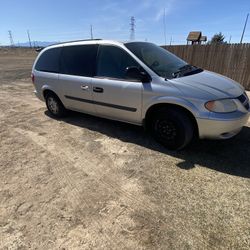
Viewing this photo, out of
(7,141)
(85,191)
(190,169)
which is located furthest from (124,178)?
(7,141)

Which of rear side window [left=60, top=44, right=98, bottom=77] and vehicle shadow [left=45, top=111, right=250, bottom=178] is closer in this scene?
vehicle shadow [left=45, top=111, right=250, bottom=178]

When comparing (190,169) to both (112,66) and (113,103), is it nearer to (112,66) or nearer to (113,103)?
(113,103)

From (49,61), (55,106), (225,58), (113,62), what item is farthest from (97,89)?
(225,58)

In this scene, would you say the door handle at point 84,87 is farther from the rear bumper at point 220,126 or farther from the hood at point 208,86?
the rear bumper at point 220,126

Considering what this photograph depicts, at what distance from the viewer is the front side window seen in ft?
12.9

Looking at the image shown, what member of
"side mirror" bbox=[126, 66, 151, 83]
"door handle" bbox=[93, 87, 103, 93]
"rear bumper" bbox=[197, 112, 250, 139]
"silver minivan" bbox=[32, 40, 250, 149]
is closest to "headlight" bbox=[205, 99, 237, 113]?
"silver minivan" bbox=[32, 40, 250, 149]

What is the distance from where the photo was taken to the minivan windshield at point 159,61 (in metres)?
3.73

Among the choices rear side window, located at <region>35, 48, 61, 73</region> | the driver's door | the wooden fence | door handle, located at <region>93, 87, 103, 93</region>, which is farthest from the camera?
the wooden fence

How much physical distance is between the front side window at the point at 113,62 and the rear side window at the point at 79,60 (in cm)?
19

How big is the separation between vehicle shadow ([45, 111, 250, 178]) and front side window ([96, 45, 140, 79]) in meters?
1.21

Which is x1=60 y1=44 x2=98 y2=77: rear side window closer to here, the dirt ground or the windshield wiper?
the dirt ground

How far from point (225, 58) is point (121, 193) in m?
8.20

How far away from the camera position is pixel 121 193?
2.82 metres

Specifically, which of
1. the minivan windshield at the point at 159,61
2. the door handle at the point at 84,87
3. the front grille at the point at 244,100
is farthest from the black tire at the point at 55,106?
the front grille at the point at 244,100
